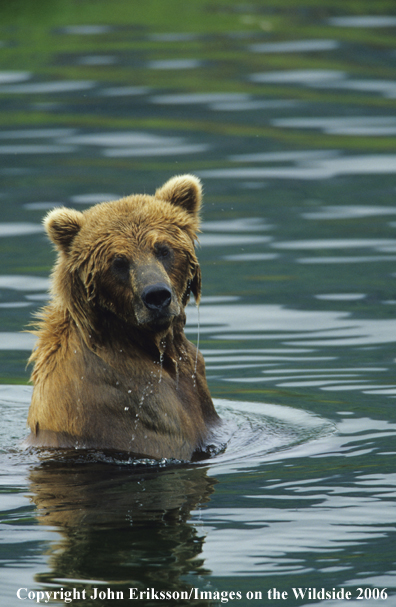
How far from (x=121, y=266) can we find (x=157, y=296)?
1.37ft

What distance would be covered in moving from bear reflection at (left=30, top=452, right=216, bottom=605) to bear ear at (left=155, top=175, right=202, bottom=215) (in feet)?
6.35

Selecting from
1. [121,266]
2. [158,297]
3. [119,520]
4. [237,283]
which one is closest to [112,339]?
[121,266]

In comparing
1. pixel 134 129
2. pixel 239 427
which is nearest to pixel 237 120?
pixel 134 129

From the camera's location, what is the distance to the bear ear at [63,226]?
7.80m

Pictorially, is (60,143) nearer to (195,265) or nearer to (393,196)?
(393,196)

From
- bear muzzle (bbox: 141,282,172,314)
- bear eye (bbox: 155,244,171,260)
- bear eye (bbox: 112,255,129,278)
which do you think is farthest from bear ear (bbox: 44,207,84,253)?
bear muzzle (bbox: 141,282,172,314)

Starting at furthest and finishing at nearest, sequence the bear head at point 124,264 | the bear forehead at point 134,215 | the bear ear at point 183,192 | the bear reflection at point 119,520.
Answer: the bear ear at point 183,192 < the bear forehead at point 134,215 < the bear head at point 124,264 < the bear reflection at point 119,520

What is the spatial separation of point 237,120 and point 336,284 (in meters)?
8.41

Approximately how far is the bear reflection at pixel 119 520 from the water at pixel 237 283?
0.7 inches

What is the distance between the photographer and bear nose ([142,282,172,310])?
24.1 feet

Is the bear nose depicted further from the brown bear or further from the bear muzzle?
the brown bear

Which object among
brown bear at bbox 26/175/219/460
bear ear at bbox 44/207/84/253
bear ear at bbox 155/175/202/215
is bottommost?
brown bear at bbox 26/175/219/460

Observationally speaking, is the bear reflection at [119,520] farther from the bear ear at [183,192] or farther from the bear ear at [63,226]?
the bear ear at [183,192]

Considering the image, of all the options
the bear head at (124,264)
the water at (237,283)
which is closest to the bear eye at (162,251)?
the bear head at (124,264)
